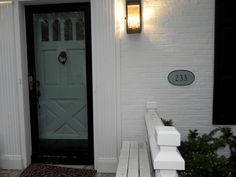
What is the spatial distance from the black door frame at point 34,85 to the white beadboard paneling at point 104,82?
0.61ft

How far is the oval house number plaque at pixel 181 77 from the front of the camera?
3.23m

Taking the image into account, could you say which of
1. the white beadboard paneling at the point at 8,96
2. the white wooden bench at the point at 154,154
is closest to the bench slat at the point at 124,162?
the white wooden bench at the point at 154,154

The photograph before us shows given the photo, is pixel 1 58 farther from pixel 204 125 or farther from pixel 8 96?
pixel 204 125

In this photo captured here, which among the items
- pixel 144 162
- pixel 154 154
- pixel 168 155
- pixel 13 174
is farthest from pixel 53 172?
pixel 168 155

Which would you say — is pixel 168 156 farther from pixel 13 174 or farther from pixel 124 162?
pixel 13 174

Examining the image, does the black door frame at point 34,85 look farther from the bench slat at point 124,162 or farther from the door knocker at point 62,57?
the bench slat at point 124,162

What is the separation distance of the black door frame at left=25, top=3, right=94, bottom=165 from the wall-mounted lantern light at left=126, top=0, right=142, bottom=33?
606mm

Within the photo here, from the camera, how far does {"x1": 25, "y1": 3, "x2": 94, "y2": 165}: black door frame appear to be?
3.46 meters

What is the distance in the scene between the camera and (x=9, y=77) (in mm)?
3482

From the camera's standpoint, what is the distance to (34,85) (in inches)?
146

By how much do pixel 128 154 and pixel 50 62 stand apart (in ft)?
5.74

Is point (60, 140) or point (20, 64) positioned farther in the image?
point (60, 140)

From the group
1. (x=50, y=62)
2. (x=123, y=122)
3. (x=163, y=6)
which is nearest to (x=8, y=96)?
(x=50, y=62)

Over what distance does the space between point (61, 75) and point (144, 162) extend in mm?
1804
